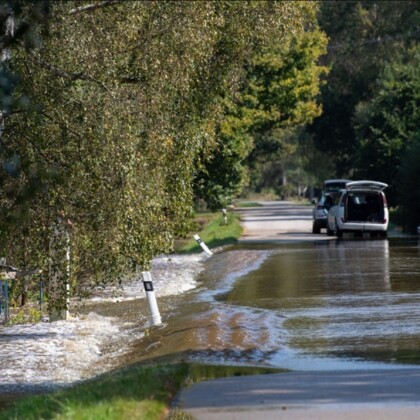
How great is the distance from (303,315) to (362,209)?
2379 centimetres

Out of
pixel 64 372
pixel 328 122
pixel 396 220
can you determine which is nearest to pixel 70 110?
pixel 64 372

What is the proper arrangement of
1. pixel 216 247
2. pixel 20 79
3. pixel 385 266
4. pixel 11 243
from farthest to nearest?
pixel 216 247, pixel 385 266, pixel 11 243, pixel 20 79

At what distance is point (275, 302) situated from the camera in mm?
21016

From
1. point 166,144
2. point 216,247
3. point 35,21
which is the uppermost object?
point 35,21

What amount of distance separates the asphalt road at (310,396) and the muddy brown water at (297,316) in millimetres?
1141

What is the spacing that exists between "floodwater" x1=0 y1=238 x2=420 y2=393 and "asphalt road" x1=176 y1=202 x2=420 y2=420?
43.9 inches

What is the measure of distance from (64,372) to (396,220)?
37036mm

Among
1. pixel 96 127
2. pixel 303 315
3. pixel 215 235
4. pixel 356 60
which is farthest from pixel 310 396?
pixel 356 60

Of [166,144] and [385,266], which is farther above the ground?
[166,144]

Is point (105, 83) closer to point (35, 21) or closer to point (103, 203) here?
point (103, 203)

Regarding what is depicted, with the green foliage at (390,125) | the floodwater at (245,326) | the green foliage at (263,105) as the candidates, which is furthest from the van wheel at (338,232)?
the green foliage at (390,125)

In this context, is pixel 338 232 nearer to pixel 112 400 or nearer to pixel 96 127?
pixel 96 127

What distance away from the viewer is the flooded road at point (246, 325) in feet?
48.2

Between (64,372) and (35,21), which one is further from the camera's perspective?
(64,372)
